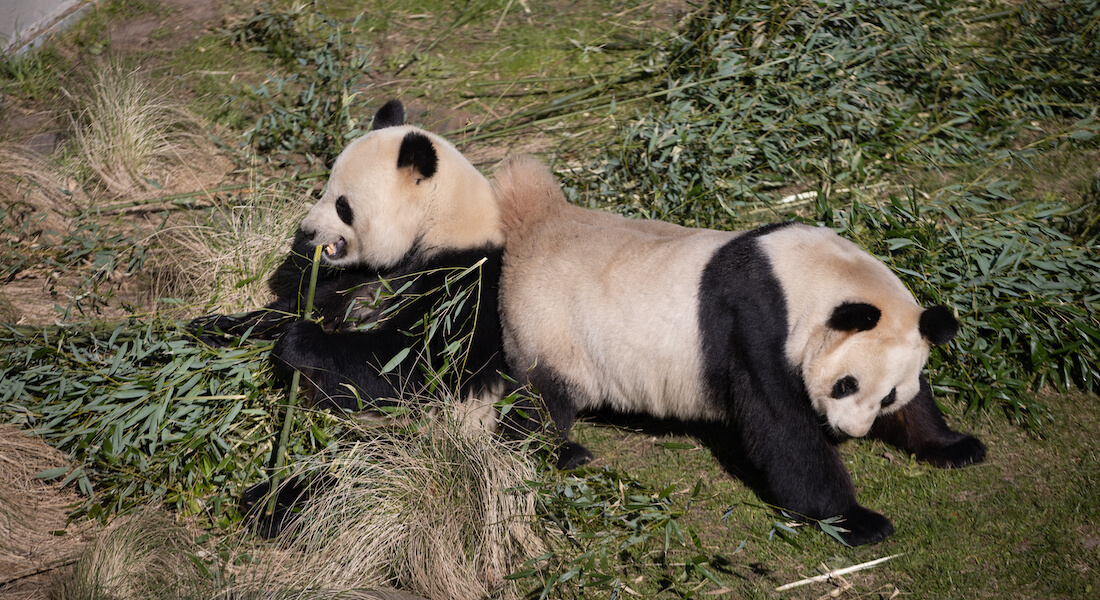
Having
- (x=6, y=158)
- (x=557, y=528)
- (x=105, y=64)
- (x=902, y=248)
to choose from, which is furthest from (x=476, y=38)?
(x=557, y=528)

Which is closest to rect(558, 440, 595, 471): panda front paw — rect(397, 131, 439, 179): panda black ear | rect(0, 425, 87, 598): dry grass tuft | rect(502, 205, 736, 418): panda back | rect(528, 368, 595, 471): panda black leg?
rect(528, 368, 595, 471): panda black leg

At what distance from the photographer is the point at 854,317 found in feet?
10.8

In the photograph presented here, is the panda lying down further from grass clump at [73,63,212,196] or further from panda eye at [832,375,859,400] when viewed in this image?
grass clump at [73,63,212,196]

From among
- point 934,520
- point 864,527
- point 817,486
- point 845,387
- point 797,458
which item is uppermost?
point 845,387

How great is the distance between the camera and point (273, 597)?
10.3ft

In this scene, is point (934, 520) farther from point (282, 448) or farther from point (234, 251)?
point (234, 251)

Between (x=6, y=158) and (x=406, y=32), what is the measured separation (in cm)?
335

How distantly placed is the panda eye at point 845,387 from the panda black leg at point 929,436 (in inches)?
26.7

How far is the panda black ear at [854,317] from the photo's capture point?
3.26m

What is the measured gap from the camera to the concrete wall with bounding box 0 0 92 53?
7.14m

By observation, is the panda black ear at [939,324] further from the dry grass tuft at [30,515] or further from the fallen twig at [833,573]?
the dry grass tuft at [30,515]

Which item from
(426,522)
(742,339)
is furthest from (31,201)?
(742,339)

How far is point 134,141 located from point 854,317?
17.0ft

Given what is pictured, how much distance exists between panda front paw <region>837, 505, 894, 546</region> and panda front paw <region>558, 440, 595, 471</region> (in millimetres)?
1275
